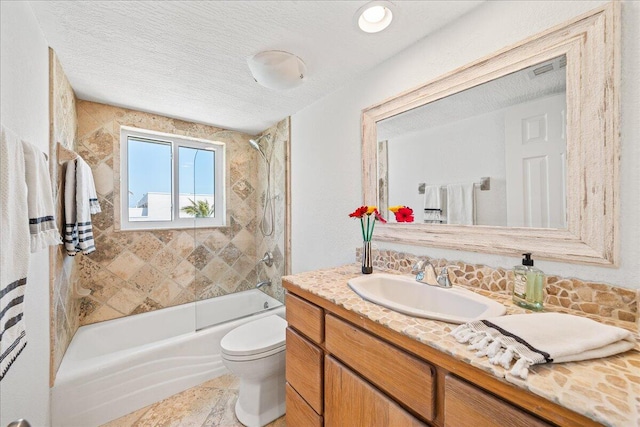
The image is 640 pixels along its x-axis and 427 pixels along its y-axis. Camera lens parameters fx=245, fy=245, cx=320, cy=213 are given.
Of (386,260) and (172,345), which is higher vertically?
(386,260)

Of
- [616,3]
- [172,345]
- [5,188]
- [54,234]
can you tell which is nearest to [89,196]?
[54,234]

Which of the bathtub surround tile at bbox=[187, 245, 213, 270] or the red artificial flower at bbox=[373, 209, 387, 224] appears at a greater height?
the red artificial flower at bbox=[373, 209, 387, 224]

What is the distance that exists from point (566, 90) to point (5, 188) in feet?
5.85

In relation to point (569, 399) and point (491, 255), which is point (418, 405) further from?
point (491, 255)

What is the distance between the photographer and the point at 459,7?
1117 millimetres

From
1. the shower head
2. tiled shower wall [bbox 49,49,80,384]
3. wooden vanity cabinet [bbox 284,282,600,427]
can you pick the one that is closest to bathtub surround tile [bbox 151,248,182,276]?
tiled shower wall [bbox 49,49,80,384]

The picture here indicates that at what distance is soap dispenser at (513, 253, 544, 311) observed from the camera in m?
0.86

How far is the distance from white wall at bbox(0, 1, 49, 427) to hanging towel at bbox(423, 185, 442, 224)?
5.82 ft

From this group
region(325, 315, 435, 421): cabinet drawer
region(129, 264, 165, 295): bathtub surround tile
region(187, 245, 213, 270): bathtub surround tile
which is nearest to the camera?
region(325, 315, 435, 421): cabinet drawer

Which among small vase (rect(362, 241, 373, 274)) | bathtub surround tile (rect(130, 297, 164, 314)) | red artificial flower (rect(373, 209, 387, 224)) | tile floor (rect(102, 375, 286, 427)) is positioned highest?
red artificial flower (rect(373, 209, 387, 224))

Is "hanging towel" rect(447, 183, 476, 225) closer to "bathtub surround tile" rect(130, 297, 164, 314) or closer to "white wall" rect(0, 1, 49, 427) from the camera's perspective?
"white wall" rect(0, 1, 49, 427)

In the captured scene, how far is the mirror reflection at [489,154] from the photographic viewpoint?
92cm

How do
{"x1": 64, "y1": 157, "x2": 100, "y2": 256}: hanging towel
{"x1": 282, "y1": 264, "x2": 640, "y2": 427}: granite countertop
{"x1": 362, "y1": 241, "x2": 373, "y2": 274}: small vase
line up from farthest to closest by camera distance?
{"x1": 64, "y1": 157, "x2": 100, "y2": 256}: hanging towel → {"x1": 362, "y1": 241, "x2": 373, "y2": 274}: small vase → {"x1": 282, "y1": 264, "x2": 640, "y2": 427}: granite countertop

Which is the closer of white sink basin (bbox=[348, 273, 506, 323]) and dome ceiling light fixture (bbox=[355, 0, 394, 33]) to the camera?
white sink basin (bbox=[348, 273, 506, 323])
